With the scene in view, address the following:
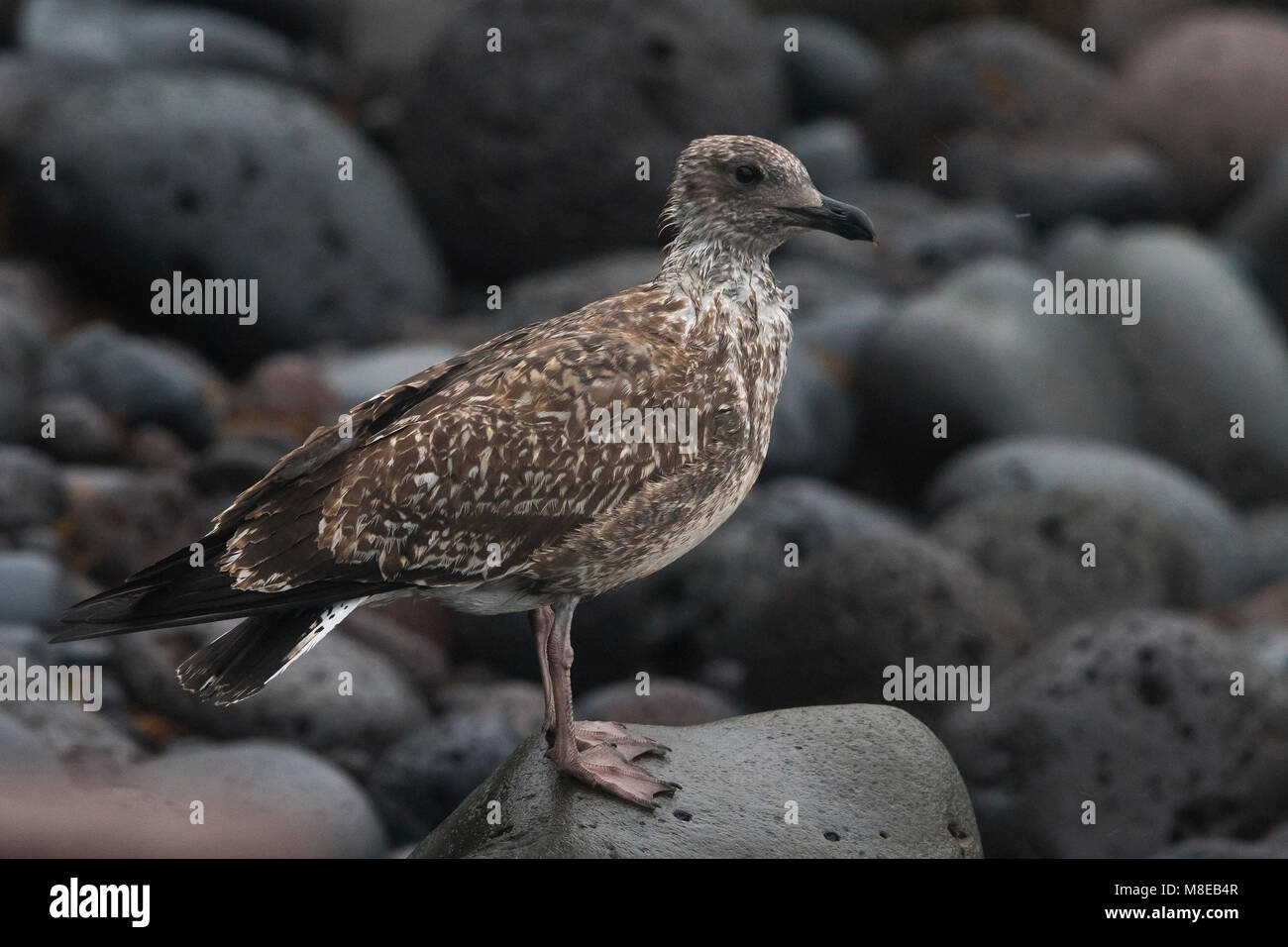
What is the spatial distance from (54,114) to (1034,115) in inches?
487

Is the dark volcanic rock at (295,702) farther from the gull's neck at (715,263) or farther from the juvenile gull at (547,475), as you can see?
the gull's neck at (715,263)

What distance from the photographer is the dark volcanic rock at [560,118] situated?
1844cm

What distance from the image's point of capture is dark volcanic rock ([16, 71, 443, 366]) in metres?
→ 17.0

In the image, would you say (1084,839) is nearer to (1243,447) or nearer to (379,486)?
(379,486)


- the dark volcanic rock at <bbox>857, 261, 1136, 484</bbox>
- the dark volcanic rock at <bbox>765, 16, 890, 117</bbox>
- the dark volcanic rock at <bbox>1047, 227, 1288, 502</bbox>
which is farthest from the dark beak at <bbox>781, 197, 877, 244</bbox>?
the dark volcanic rock at <bbox>765, 16, 890, 117</bbox>

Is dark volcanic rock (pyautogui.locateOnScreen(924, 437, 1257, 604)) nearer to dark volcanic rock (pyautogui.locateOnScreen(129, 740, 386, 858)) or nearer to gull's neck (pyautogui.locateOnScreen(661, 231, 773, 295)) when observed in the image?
dark volcanic rock (pyautogui.locateOnScreen(129, 740, 386, 858))

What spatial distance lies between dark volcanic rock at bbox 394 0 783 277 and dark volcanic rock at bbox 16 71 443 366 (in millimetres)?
1433

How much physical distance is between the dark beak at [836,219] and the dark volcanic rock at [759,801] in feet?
7.64

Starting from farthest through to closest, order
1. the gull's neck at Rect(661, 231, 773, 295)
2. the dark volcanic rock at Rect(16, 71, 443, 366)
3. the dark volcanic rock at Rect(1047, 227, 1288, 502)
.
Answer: the dark volcanic rock at Rect(1047, 227, 1288, 502) → the dark volcanic rock at Rect(16, 71, 443, 366) → the gull's neck at Rect(661, 231, 773, 295)

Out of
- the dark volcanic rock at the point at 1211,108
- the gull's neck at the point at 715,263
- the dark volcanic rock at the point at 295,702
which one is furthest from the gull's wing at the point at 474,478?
the dark volcanic rock at the point at 1211,108

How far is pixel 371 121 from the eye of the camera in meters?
21.3

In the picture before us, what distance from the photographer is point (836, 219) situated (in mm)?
7301

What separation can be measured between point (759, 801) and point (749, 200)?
2.60 meters

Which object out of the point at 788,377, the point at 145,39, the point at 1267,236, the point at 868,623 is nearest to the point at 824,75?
the point at 1267,236
